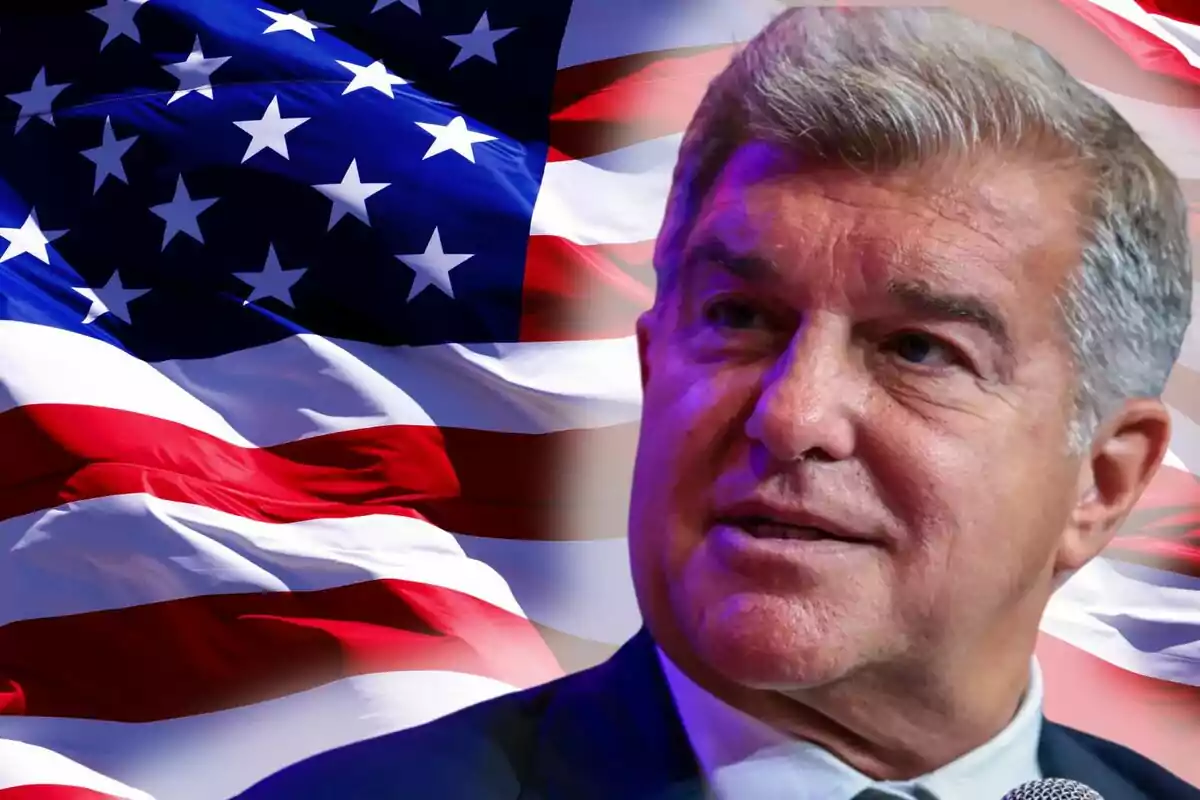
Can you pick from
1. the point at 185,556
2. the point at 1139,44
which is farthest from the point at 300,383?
the point at 1139,44

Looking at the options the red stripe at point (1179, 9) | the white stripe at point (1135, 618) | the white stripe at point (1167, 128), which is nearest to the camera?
the white stripe at point (1167, 128)

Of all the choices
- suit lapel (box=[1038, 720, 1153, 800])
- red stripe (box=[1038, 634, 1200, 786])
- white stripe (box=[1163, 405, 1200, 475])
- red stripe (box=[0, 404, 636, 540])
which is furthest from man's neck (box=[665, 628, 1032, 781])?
red stripe (box=[0, 404, 636, 540])

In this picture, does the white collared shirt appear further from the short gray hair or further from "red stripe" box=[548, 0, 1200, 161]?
"red stripe" box=[548, 0, 1200, 161]

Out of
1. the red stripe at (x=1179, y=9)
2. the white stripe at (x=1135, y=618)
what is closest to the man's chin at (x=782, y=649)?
the white stripe at (x=1135, y=618)

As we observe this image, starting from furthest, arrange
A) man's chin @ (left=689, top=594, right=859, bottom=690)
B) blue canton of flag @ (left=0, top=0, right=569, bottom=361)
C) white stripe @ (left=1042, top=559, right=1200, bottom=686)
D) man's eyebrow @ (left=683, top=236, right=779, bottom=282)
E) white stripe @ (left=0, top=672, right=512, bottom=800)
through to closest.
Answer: blue canton of flag @ (left=0, top=0, right=569, bottom=361), white stripe @ (left=0, top=672, right=512, bottom=800), white stripe @ (left=1042, top=559, right=1200, bottom=686), man's eyebrow @ (left=683, top=236, right=779, bottom=282), man's chin @ (left=689, top=594, right=859, bottom=690)

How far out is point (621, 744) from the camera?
5.28 ft

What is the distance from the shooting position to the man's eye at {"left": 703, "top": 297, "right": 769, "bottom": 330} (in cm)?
160

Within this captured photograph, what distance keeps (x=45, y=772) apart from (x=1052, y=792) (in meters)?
1.74

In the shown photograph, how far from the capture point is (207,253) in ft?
8.09

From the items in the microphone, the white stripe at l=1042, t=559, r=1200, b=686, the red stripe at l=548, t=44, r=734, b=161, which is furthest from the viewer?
the red stripe at l=548, t=44, r=734, b=161

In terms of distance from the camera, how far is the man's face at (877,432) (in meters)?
1.49

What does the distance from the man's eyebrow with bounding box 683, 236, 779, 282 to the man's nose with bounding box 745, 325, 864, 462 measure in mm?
101

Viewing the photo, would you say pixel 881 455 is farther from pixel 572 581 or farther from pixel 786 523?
pixel 572 581

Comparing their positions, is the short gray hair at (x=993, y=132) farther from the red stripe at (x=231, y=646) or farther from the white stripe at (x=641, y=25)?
the red stripe at (x=231, y=646)
